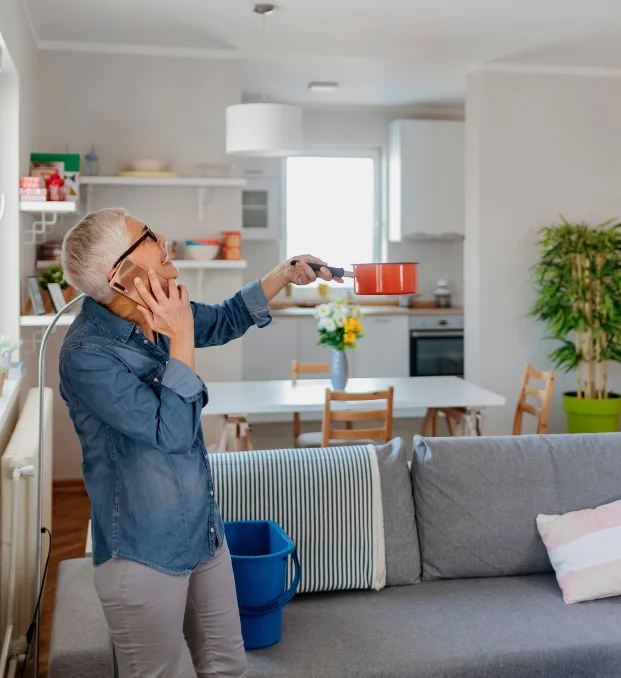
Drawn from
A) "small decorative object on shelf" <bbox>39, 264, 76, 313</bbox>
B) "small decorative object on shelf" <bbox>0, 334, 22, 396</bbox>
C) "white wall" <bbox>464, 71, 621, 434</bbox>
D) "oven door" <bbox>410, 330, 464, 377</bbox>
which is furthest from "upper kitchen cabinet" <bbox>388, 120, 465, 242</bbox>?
"small decorative object on shelf" <bbox>0, 334, 22, 396</bbox>

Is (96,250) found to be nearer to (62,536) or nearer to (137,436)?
(137,436)

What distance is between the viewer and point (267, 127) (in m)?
4.07

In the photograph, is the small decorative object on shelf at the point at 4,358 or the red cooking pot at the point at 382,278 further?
the small decorative object on shelf at the point at 4,358

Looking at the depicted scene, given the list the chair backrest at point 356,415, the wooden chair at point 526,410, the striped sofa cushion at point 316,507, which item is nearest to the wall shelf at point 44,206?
the chair backrest at point 356,415

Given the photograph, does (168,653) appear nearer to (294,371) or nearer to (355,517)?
(355,517)

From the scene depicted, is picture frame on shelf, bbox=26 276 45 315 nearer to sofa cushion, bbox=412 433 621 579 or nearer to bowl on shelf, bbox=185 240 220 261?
bowl on shelf, bbox=185 240 220 261

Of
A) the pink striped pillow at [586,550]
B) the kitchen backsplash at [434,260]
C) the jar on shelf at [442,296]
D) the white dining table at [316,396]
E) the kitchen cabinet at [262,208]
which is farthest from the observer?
the kitchen backsplash at [434,260]

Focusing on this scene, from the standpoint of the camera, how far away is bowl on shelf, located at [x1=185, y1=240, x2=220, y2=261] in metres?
4.96

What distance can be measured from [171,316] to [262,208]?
573 cm

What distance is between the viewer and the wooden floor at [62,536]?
3057mm

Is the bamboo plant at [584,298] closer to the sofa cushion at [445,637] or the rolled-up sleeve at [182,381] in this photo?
the sofa cushion at [445,637]

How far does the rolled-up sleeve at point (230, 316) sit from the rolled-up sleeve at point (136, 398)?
0.46 meters

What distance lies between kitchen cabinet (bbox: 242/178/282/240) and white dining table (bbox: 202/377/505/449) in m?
2.78

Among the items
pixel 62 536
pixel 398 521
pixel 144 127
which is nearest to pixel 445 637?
pixel 398 521
